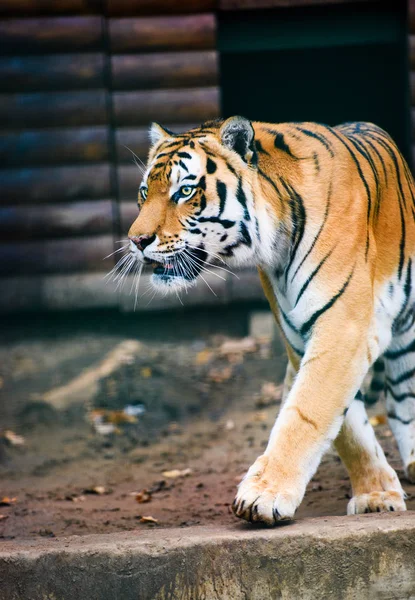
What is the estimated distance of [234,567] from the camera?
254 cm

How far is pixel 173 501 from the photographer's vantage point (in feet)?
13.8

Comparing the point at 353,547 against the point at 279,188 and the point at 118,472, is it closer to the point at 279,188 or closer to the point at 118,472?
the point at 279,188

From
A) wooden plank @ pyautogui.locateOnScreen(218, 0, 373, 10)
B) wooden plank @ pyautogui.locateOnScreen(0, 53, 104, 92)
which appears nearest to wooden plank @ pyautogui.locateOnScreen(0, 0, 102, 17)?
wooden plank @ pyautogui.locateOnScreen(0, 53, 104, 92)

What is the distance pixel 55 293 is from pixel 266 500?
5005mm

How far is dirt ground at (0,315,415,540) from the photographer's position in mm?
4059

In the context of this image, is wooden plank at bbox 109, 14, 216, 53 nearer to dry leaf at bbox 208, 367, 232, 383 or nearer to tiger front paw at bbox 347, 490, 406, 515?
dry leaf at bbox 208, 367, 232, 383

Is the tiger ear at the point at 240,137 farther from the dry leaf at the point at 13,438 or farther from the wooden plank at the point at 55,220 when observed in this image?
the wooden plank at the point at 55,220

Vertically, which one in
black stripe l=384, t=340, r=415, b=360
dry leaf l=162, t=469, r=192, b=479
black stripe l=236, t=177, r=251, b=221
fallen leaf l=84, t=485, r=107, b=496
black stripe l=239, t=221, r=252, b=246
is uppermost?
black stripe l=236, t=177, r=251, b=221

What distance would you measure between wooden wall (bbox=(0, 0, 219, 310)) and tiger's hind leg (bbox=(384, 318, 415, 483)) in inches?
158

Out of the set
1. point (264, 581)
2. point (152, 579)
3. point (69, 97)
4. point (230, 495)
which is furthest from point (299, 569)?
point (69, 97)

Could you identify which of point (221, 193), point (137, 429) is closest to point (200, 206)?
point (221, 193)

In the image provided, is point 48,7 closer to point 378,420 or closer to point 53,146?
point 53,146

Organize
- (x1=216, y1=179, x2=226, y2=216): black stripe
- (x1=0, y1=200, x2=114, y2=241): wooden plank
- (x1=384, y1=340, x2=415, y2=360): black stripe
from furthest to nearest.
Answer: (x1=0, y1=200, x2=114, y2=241): wooden plank
(x1=384, y1=340, x2=415, y2=360): black stripe
(x1=216, y1=179, x2=226, y2=216): black stripe

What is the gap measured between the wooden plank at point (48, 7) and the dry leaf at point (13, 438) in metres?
3.62
